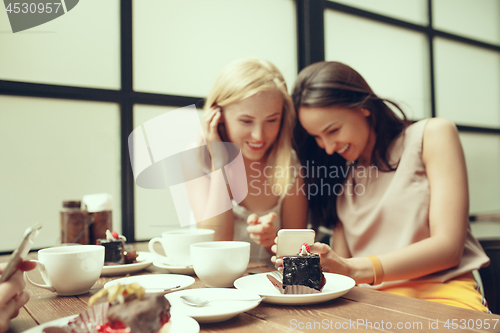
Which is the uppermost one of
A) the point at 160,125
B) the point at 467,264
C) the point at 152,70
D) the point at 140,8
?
the point at 140,8

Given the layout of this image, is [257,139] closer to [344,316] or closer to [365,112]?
[365,112]

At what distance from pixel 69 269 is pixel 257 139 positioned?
2.96 ft

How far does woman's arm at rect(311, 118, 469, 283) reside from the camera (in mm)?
1081

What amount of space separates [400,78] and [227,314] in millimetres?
2635

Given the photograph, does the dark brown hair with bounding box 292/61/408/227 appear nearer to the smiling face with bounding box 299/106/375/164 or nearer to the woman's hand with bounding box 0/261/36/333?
the smiling face with bounding box 299/106/375/164

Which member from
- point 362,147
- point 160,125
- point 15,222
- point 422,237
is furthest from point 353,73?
point 15,222

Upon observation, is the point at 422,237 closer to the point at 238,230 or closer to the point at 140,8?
the point at 238,230

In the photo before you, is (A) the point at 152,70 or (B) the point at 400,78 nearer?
(A) the point at 152,70

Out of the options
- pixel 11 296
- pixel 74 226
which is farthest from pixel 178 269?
pixel 74 226

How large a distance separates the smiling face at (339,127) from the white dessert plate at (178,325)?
3.22 ft

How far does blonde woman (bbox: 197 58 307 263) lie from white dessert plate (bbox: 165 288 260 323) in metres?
0.78

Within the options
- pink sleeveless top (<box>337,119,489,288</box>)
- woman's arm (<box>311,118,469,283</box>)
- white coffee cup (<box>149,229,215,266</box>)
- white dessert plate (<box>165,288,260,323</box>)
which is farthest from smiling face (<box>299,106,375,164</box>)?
white dessert plate (<box>165,288,260,323</box>)

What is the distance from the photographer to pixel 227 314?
535mm

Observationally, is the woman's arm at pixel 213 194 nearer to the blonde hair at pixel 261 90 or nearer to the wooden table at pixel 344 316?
the blonde hair at pixel 261 90
